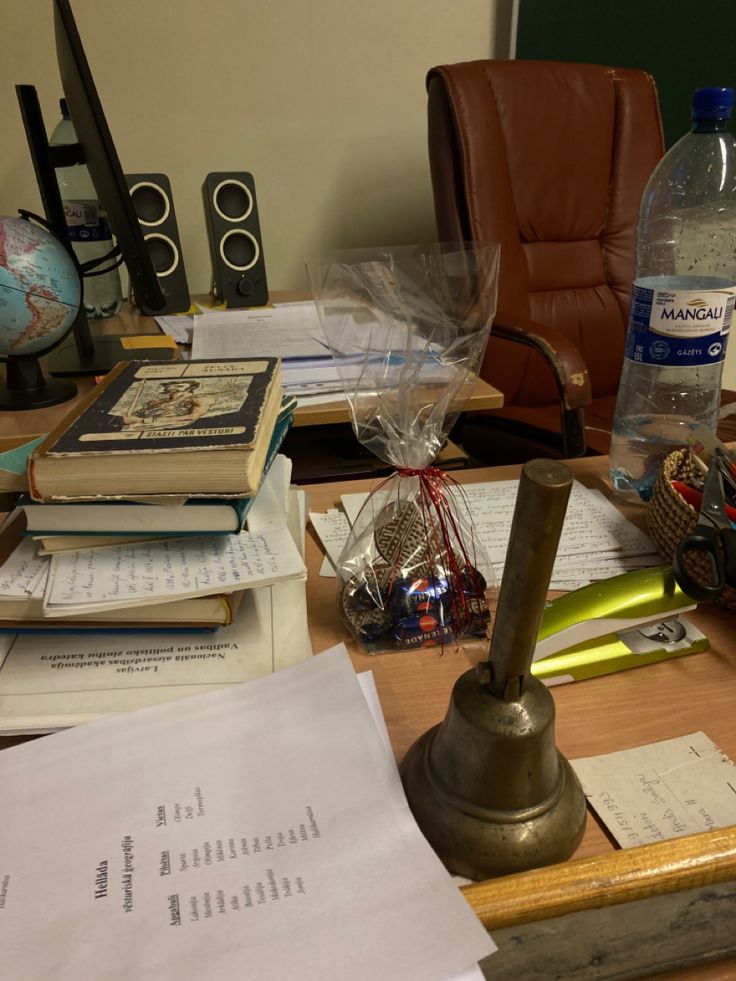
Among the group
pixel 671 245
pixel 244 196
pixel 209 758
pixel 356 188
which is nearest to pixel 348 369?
pixel 209 758

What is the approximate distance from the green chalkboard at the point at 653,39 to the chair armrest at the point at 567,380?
2.81ft

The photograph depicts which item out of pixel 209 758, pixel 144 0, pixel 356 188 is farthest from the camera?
pixel 356 188

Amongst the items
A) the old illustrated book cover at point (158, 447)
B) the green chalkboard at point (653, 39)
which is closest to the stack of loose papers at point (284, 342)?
the old illustrated book cover at point (158, 447)

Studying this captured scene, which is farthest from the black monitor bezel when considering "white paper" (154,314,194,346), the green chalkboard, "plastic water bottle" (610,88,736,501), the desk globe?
the green chalkboard

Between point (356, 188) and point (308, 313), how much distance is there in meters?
0.70

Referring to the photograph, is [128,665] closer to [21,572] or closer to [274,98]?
[21,572]

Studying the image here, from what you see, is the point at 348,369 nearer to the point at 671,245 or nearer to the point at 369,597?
the point at 369,597

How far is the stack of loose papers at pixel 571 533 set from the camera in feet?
2.34

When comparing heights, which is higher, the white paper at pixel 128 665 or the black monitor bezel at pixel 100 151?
the black monitor bezel at pixel 100 151

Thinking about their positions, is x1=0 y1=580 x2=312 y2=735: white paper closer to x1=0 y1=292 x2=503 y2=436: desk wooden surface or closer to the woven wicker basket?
the woven wicker basket

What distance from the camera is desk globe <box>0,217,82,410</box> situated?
101 cm

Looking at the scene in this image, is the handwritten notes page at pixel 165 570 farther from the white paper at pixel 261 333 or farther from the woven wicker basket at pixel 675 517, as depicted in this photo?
the white paper at pixel 261 333

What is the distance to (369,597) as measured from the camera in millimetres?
629

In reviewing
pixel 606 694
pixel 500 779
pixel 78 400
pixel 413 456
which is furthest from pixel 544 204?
pixel 500 779
